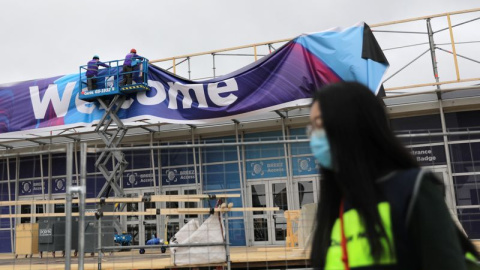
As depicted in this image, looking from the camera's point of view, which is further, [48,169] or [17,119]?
[48,169]

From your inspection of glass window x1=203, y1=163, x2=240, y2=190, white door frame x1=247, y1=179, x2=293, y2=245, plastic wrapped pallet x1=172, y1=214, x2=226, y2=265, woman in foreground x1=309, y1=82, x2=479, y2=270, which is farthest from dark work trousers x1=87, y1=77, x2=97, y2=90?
woman in foreground x1=309, y1=82, x2=479, y2=270

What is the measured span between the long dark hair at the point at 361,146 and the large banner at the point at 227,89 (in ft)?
32.5

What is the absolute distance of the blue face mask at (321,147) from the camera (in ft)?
4.47

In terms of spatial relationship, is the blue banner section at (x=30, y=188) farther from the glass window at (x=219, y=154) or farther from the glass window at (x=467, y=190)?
the glass window at (x=467, y=190)

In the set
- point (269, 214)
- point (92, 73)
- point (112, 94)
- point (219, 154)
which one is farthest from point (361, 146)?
point (219, 154)

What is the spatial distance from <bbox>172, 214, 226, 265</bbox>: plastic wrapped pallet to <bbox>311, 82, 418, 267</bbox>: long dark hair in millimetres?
5171

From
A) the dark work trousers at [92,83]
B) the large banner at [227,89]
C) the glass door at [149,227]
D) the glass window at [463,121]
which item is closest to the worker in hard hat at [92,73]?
the dark work trousers at [92,83]

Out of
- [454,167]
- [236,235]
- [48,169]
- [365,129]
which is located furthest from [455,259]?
[48,169]

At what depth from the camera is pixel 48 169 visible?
18000mm

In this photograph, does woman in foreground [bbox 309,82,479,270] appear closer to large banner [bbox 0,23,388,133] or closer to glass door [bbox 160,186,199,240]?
large banner [bbox 0,23,388,133]

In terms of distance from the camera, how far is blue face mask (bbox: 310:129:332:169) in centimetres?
136

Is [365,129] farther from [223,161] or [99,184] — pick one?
[99,184]

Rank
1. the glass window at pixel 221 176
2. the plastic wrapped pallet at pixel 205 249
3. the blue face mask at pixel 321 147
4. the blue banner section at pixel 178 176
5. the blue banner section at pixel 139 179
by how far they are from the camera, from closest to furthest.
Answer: the blue face mask at pixel 321 147
the plastic wrapped pallet at pixel 205 249
the glass window at pixel 221 176
the blue banner section at pixel 178 176
the blue banner section at pixel 139 179

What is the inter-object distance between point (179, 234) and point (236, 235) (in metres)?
3.39
